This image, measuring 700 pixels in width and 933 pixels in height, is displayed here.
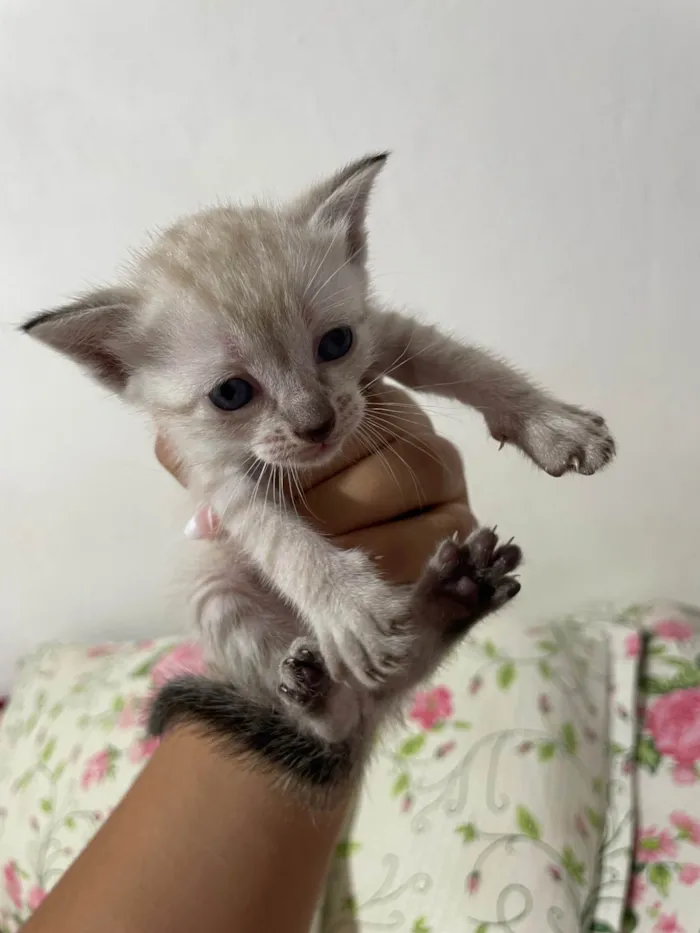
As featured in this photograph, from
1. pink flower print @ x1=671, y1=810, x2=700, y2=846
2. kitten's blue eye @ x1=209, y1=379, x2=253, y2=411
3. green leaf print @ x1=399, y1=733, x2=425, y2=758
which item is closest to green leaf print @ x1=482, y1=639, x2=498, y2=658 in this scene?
green leaf print @ x1=399, y1=733, x2=425, y2=758

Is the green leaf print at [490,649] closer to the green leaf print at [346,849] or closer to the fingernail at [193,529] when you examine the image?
the green leaf print at [346,849]

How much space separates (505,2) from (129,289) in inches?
43.8

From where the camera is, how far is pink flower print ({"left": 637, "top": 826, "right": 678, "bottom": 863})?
1239 millimetres

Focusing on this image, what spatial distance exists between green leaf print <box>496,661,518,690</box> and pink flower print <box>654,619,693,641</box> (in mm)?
342

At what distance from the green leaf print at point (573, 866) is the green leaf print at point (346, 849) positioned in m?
0.40

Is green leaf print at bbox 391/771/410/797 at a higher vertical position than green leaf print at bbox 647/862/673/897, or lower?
higher

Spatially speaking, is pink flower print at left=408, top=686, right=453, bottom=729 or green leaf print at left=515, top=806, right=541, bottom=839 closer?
green leaf print at left=515, top=806, right=541, bottom=839

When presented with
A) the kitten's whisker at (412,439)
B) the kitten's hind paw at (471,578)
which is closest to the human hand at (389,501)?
the kitten's whisker at (412,439)

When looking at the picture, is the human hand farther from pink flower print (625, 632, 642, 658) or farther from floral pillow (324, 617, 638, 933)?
pink flower print (625, 632, 642, 658)

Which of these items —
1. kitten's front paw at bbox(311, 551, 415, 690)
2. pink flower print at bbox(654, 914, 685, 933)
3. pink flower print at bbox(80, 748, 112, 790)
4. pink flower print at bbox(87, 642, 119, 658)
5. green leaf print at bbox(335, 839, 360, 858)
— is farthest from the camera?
pink flower print at bbox(87, 642, 119, 658)

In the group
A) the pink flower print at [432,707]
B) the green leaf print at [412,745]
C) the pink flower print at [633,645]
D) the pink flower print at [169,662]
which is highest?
the pink flower print at [169,662]

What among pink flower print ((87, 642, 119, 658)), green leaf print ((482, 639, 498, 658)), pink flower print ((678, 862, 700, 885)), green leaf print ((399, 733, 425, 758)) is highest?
pink flower print ((87, 642, 119, 658))

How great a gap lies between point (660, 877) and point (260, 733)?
2.80 feet

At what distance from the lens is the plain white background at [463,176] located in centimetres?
148
